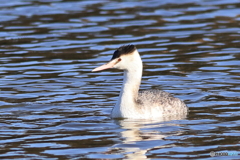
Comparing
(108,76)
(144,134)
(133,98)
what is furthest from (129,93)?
(108,76)

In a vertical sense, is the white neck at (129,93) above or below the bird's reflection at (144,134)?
above

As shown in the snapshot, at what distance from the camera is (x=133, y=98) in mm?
11977

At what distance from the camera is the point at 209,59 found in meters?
17.3

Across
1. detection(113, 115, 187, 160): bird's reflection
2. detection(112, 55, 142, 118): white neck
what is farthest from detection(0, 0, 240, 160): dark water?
detection(112, 55, 142, 118): white neck

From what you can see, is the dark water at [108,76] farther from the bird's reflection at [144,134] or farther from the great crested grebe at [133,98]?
the great crested grebe at [133,98]

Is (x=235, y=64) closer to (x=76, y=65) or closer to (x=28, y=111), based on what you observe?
(x=76, y=65)

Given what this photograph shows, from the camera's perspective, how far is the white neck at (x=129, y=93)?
1185 centimetres

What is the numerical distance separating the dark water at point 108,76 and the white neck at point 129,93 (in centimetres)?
20

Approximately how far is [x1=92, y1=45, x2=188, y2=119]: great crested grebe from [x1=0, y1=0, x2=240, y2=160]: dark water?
0.79 feet

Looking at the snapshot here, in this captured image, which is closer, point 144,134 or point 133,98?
point 144,134

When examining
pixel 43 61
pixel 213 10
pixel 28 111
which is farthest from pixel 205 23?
pixel 28 111

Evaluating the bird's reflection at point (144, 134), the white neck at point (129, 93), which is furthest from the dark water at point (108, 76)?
the white neck at point (129, 93)

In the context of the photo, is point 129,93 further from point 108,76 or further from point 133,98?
point 108,76

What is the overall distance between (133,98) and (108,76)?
408cm
